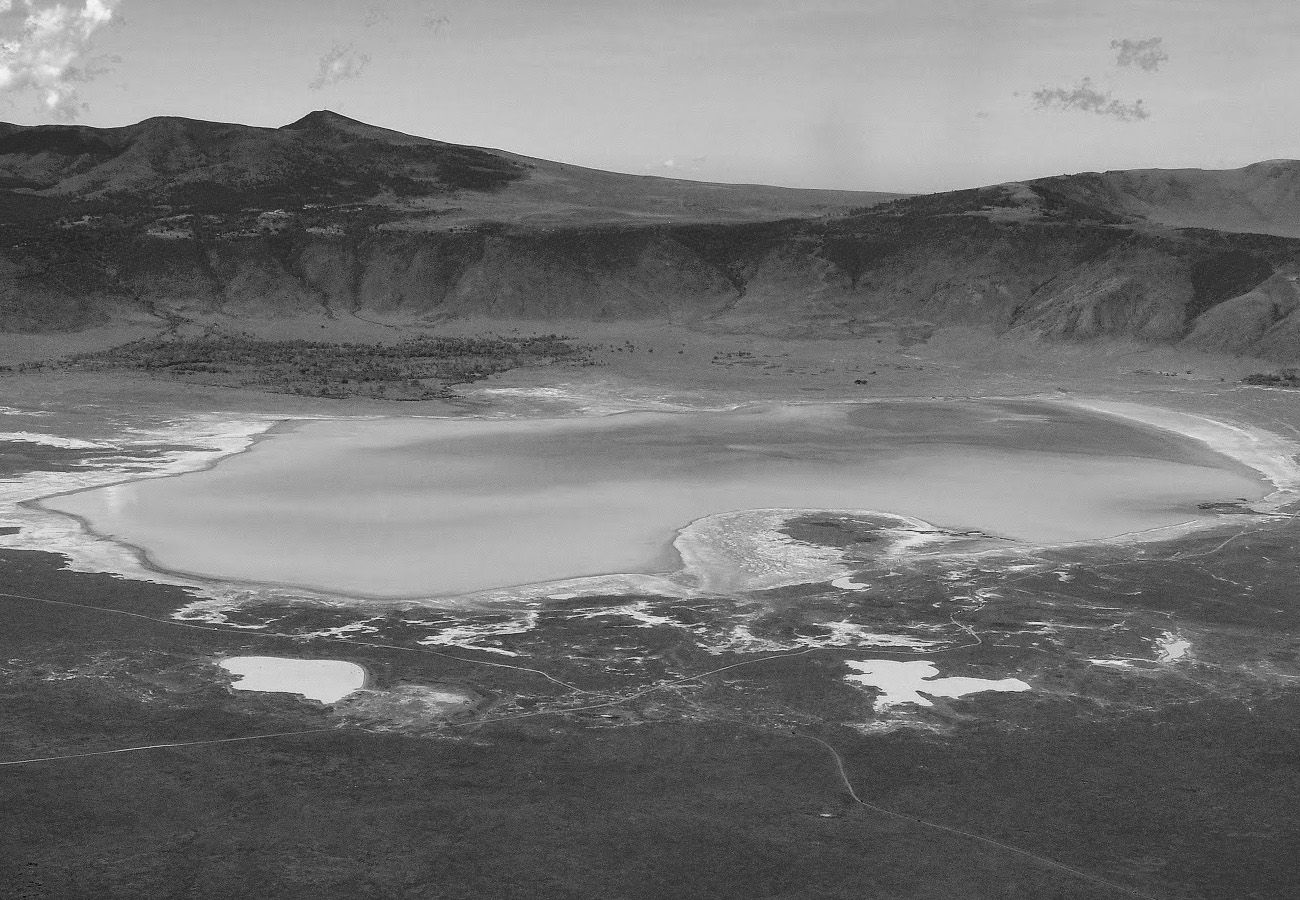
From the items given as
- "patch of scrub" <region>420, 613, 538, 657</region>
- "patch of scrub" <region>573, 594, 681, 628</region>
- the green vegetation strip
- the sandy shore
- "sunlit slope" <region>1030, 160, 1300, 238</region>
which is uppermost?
"sunlit slope" <region>1030, 160, 1300, 238</region>

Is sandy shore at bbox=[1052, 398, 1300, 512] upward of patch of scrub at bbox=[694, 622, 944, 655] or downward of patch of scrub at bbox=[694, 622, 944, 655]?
upward

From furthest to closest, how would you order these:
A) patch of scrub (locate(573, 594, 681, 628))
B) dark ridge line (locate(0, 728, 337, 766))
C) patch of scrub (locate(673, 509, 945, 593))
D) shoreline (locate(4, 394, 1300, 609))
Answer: patch of scrub (locate(673, 509, 945, 593)) → shoreline (locate(4, 394, 1300, 609)) → patch of scrub (locate(573, 594, 681, 628)) → dark ridge line (locate(0, 728, 337, 766))

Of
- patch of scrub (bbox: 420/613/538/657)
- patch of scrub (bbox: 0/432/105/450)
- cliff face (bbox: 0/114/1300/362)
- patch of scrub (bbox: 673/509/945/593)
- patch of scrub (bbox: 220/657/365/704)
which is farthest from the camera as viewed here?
cliff face (bbox: 0/114/1300/362)

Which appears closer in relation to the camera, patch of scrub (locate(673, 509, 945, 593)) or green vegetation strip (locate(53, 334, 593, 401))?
patch of scrub (locate(673, 509, 945, 593))

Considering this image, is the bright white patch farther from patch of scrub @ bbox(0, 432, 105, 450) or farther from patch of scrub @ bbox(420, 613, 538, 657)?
patch of scrub @ bbox(0, 432, 105, 450)

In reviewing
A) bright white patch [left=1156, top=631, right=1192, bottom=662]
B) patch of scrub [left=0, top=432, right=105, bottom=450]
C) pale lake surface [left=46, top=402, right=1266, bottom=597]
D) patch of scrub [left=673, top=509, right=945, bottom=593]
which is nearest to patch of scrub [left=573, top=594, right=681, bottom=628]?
patch of scrub [left=673, top=509, right=945, bottom=593]

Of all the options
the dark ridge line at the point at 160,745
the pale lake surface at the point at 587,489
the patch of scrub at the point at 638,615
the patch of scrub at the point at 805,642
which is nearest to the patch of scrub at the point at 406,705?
the dark ridge line at the point at 160,745
